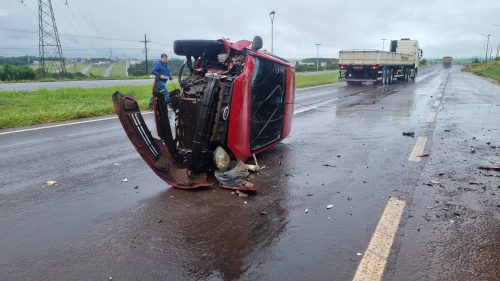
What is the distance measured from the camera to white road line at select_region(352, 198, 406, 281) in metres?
3.08

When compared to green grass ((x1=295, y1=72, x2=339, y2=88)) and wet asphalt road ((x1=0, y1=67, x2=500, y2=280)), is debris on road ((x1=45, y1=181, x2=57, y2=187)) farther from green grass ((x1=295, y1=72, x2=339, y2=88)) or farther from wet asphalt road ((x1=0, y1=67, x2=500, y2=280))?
green grass ((x1=295, y1=72, x2=339, y2=88))

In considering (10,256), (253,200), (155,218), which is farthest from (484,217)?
(10,256)

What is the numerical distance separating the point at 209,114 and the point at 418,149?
4206mm

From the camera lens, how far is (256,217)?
13.8 feet

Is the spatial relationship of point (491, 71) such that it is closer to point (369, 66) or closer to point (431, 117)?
point (369, 66)

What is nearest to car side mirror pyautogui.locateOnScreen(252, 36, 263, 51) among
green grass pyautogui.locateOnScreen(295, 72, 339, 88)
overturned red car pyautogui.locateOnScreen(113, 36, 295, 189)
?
overturned red car pyautogui.locateOnScreen(113, 36, 295, 189)

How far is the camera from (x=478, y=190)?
5.11m

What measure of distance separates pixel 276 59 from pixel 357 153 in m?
2.14

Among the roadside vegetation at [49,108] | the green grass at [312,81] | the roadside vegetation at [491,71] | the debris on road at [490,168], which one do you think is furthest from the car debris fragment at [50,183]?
the roadside vegetation at [491,71]

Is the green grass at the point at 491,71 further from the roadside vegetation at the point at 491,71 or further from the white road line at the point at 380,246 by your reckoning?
the white road line at the point at 380,246

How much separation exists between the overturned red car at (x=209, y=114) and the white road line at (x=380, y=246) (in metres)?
1.75

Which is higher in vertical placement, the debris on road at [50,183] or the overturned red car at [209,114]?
the overturned red car at [209,114]

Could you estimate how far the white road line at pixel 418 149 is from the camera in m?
6.70

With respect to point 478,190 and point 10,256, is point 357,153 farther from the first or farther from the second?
point 10,256
